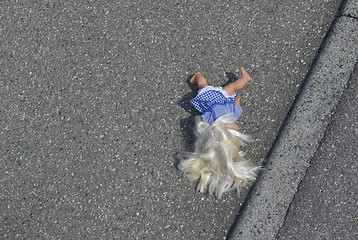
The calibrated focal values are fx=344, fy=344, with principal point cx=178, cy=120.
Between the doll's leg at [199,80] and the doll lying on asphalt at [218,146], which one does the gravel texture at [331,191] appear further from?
the doll's leg at [199,80]

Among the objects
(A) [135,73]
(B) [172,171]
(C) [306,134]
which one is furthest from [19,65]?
(C) [306,134]

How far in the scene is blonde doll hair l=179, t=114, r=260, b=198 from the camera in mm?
2361

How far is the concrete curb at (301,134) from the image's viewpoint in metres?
2.40

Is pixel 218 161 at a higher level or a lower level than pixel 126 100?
lower

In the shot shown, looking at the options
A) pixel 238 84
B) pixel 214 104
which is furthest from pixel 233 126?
pixel 238 84

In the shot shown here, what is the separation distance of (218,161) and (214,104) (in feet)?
1.39

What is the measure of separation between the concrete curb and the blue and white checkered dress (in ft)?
1.40

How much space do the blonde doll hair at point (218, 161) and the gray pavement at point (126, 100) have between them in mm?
97

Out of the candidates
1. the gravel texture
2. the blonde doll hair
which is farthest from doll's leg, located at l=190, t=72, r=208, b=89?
the gravel texture

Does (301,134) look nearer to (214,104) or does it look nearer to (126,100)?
(214,104)

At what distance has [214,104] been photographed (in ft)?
8.24

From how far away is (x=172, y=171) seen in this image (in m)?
2.58

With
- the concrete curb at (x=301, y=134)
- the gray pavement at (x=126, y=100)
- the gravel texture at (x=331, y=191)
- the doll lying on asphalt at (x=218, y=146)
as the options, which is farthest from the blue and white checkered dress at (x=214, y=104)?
the gravel texture at (x=331, y=191)

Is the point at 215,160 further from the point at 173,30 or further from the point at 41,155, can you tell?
the point at 41,155
